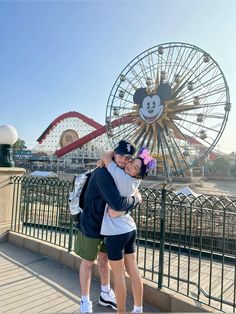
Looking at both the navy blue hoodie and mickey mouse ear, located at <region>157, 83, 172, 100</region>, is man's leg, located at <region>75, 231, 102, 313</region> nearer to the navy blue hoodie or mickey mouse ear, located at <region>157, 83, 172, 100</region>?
the navy blue hoodie

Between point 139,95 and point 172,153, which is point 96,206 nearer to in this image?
point 172,153

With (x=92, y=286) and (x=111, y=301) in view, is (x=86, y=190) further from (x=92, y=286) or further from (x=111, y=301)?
(x=92, y=286)

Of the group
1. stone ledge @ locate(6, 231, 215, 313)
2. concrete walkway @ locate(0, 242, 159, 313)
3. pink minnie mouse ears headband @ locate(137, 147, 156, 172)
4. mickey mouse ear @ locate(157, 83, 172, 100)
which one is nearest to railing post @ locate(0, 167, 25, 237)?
concrete walkway @ locate(0, 242, 159, 313)

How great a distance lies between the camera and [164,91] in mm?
26719

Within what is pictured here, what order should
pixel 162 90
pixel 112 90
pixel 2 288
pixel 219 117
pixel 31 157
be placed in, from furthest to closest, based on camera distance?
pixel 31 157
pixel 112 90
pixel 162 90
pixel 219 117
pixel 2 288

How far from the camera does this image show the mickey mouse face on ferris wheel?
26531 millimetres

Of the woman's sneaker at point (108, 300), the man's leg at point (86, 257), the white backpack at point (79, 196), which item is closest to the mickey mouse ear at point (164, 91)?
the white backpack at point (79, 196)

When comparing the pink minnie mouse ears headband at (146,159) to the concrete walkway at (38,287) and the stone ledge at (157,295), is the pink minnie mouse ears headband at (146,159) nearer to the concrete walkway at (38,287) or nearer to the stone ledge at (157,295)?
the stone ledge at (157,295)

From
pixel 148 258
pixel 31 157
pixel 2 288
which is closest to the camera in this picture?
pixel 2 288

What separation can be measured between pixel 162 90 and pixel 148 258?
23.9 metres

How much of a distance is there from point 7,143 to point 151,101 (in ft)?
76.9

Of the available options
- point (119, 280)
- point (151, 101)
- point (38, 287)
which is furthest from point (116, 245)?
point (151, 101)

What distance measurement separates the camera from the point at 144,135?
91.6ft

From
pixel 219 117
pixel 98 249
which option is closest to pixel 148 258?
pixel 98 249
